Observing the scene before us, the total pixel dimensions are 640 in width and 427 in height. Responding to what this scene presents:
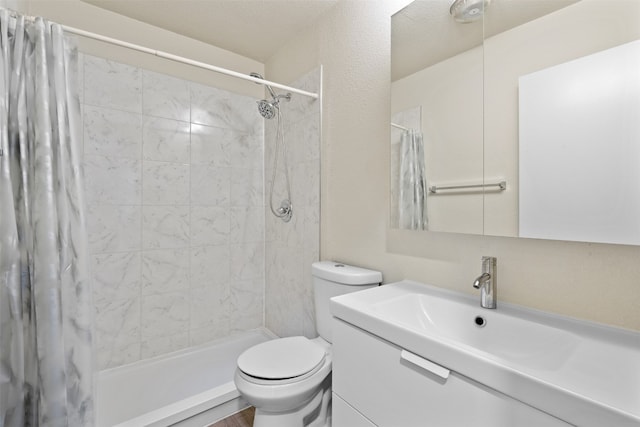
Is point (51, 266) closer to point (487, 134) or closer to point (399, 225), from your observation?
point (399, 225)

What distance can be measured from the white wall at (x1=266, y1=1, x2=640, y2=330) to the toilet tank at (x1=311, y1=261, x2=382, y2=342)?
0.26 feet

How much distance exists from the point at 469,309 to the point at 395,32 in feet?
3.93

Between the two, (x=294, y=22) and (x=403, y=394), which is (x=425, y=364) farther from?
(x=294, y=22)

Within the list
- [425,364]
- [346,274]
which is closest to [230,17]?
[346,274]

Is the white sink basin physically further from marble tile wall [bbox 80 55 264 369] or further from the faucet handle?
marble tile wall [bbox 80 55 264 369]

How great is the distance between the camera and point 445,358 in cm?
68

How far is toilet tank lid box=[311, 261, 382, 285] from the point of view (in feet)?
4.33

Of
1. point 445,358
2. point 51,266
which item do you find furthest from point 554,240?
point 51,266

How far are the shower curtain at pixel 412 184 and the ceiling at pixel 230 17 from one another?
1040 millimetres

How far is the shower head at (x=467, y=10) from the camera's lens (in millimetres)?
1013

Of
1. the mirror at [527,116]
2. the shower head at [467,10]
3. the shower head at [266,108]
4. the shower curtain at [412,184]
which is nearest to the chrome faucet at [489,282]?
the mirror at [527,116]

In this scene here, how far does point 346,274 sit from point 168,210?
1.32m

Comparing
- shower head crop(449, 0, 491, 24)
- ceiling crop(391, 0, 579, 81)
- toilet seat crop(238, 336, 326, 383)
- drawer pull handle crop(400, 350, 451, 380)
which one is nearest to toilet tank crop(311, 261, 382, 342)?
toilet seat crop(238, 336, 326, 383)

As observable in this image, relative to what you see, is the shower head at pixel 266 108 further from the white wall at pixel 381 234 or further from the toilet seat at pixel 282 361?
the toilet seat at pixel 282 361
